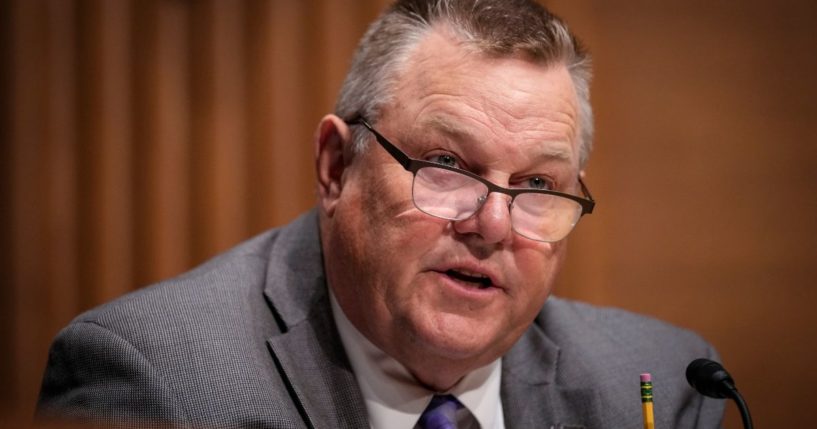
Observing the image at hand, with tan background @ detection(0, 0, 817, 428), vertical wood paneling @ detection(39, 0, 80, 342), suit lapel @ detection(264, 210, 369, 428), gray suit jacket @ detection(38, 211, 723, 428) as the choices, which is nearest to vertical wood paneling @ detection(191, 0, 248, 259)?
tan background @ detection(0, 0, 817, 428)

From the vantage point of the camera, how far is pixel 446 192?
147cm

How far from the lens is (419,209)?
1.46 meters

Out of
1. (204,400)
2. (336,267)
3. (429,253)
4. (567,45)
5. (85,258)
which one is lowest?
Answer: (85,258)

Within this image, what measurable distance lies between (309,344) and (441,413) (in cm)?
32

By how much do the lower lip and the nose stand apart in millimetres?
96

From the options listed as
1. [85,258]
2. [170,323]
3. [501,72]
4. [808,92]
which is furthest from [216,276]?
[808,92]

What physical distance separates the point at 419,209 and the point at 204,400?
0.55 metres

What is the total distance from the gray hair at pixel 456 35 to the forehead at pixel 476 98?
0.08 ft

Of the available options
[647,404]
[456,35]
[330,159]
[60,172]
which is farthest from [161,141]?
[647,404]

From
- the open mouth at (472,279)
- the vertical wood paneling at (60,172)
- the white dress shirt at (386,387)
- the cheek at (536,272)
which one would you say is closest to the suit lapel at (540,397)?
the white dress shirt at (386,387)

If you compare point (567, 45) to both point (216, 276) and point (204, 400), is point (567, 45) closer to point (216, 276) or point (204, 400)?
point (216, 276)

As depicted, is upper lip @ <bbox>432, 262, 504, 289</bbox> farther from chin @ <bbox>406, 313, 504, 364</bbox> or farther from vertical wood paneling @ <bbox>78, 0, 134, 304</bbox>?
vertical wood paneling @ <bbox>78, 0, 134, 304</bbox>

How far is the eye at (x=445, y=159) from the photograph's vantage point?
1.51 m

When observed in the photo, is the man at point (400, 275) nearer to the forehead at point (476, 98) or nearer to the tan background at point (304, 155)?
the forehead at point (476, 98)
